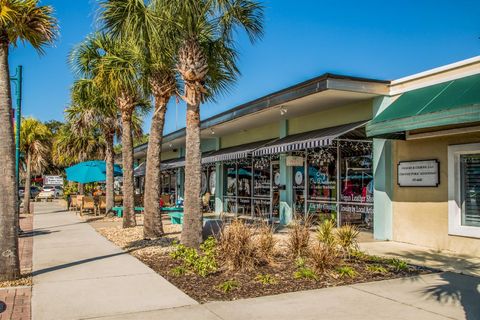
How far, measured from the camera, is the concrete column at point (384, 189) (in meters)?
11.5

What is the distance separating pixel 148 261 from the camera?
8820 millimetres

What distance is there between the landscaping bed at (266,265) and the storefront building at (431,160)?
7.66ft

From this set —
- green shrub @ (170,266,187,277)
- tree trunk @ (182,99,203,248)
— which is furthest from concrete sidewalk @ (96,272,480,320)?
tree trunk @ (182,99,203,248)

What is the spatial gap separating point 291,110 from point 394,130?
4.80 meters

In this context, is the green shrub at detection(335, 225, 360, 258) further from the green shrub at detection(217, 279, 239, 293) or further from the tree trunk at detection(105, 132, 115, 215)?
the tree trunk at detection(105, 132, 115, 215)

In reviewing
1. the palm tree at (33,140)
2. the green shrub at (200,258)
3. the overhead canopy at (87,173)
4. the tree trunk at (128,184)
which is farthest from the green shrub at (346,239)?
the palm tree at (33,140)

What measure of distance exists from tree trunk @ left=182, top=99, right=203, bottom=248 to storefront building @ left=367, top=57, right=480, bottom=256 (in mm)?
4013

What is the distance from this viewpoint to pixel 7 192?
6.88 metres

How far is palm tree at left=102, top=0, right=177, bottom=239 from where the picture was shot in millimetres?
9664

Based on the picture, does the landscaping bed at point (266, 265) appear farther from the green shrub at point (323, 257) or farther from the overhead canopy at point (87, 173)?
the overhead canopy at point (87, 173)

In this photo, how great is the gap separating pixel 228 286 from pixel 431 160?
20.3ft

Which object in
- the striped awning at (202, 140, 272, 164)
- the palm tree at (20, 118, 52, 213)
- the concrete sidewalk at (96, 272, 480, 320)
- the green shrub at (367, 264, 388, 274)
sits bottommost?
the concrete sidewalk at (96, 272, 480, 320)

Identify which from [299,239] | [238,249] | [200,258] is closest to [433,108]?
[299,239]

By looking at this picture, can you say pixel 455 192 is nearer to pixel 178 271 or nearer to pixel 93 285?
pixel 178 271
